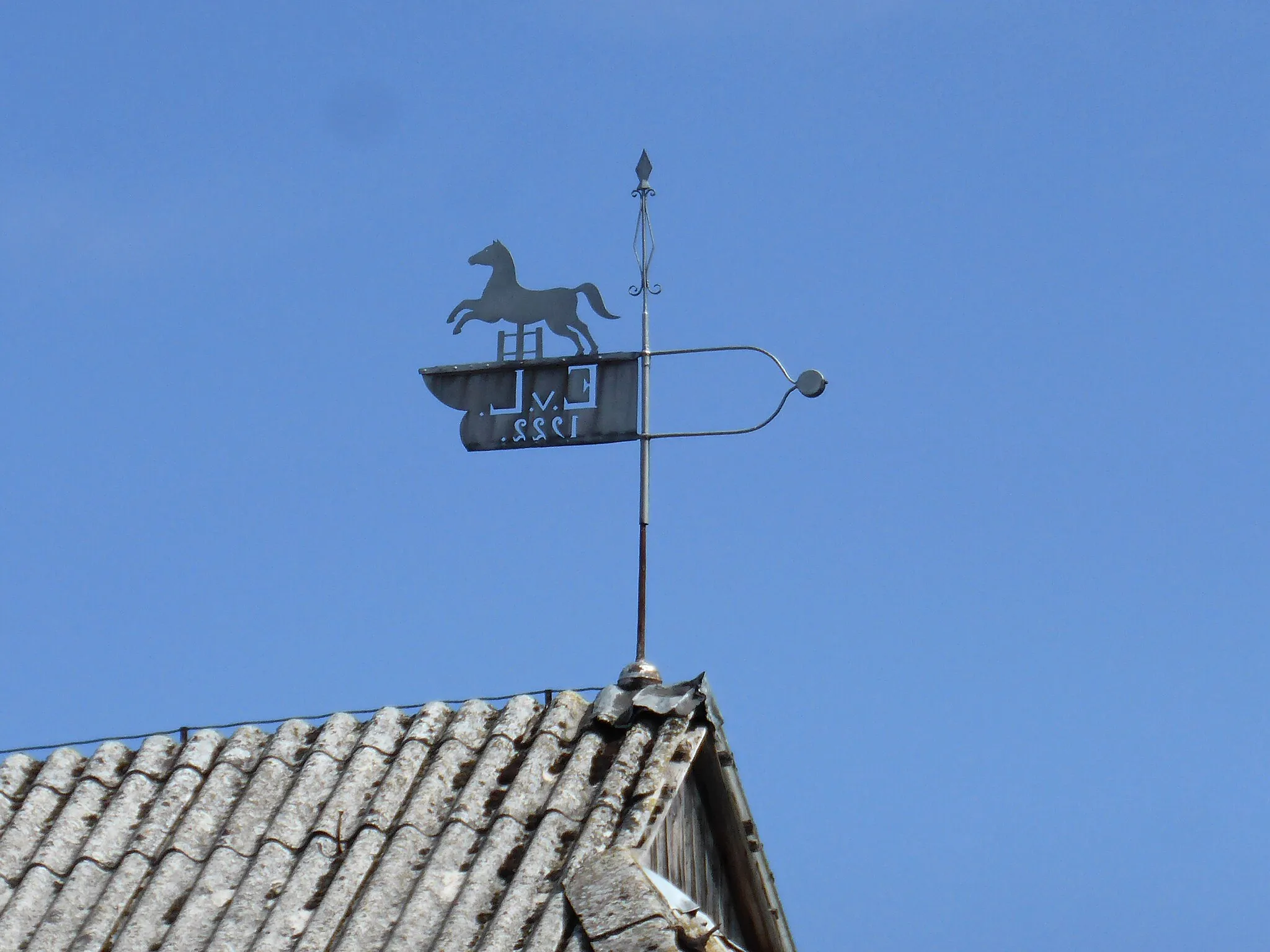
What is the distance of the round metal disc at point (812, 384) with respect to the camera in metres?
8.83

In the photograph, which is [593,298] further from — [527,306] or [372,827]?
[372,827]

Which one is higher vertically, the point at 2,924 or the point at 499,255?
the point at 499,255

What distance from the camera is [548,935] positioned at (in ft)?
21.8

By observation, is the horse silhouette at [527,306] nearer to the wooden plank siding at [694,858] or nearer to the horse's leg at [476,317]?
the horse's leg at [476,317]

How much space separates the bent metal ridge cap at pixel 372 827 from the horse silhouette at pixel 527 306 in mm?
2131

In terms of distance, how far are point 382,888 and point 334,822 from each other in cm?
58

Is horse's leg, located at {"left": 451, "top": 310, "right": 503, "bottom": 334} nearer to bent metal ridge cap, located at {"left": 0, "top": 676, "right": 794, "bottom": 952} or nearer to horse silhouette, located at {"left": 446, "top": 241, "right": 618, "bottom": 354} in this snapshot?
horse silhouette, located at {"left": 446, "top": 241, "right": 618, "bottom": 354}

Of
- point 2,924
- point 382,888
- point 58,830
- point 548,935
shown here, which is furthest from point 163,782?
point 548,935

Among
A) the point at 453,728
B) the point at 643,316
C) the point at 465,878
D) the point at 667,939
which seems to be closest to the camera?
the point at 667,939

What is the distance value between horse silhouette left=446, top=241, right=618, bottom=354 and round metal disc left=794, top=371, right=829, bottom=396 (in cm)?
109

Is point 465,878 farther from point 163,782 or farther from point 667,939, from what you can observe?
point 163,782

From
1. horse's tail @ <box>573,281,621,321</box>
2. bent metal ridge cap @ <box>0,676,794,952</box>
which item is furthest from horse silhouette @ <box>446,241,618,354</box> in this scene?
bent metal ridge cap @ <box>0,676,794,952</box>

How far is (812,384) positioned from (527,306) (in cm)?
168

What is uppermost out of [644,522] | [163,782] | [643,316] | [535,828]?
[643,316]
